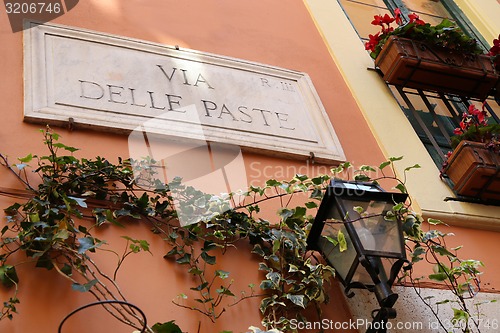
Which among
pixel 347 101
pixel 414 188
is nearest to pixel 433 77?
pixel 347 101

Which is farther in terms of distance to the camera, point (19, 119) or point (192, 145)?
point (192, 145)

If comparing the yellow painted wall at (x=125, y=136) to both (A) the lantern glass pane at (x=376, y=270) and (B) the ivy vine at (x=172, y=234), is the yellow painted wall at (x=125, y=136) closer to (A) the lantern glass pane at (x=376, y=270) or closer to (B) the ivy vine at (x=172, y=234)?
(B) the ivy vine at (x=172, y=234)

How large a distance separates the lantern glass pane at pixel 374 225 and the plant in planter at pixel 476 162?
0.98m

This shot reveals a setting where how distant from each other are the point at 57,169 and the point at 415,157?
5.87ft

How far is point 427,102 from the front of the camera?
3.93m

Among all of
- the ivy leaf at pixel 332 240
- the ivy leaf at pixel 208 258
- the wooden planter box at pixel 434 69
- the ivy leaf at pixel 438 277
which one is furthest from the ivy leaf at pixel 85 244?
the wooden planter box at pixel 434 69

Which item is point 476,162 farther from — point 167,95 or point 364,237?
point 167,95

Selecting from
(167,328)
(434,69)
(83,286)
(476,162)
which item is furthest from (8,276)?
(434,69)

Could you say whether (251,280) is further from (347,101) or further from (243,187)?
Answer: (347,101)

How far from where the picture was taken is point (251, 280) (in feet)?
8.37

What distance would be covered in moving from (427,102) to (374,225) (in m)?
1.77

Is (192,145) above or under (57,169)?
above

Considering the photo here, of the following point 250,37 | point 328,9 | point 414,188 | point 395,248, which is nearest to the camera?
point 395,248

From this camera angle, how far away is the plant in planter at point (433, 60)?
12.5 ft
